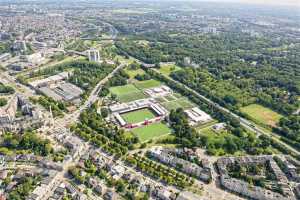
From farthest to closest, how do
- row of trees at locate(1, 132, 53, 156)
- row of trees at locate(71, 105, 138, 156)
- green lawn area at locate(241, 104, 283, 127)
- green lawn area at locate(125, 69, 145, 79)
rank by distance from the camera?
1. green lawn area at locate(125, 69, 145, 79)
2. green lawn area at locate(241, 104, 283, 127)
3. row of trees at locate(71, 105, 138, 156)
4. row of trees at locate(1, 132, 53, 156)

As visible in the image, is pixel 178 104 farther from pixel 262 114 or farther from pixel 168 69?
pixel 168 69

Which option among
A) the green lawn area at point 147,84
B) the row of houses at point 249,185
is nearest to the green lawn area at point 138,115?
the green lawn area at point 147,84

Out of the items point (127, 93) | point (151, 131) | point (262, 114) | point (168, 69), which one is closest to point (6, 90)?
point (127, 93)

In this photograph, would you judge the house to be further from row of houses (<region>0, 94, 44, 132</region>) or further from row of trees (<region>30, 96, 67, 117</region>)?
row of trees (<region>30, 96, 67, 117</region>)

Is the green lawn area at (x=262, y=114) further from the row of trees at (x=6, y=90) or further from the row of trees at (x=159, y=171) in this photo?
the row of trees at (x=6, y=90)

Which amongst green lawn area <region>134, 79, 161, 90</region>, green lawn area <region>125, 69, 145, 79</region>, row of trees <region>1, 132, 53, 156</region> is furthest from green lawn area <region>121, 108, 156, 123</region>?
green lawn area <region>125, 69, 145, 79</region>

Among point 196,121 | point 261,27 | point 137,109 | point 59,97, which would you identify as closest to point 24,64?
point 59,97
